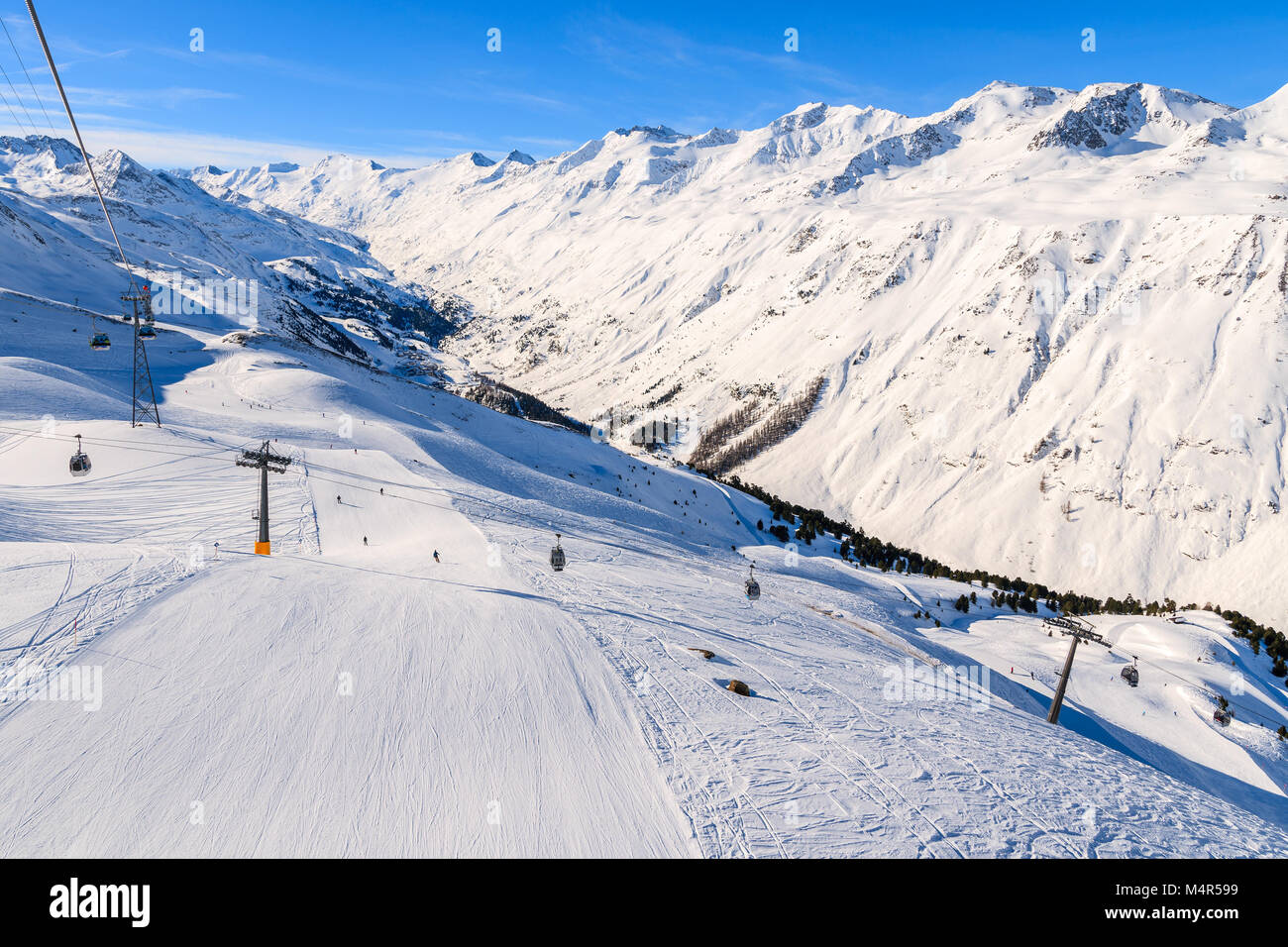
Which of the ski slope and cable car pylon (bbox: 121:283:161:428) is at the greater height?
cable car pylon (bbox: 121:283:161:428)

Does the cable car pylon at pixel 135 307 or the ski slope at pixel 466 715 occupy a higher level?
the cable car pylon at pixel 135 307

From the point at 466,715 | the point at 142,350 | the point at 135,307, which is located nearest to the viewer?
the point at 466,715

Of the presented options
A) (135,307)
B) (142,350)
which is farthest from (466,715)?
(142,350)

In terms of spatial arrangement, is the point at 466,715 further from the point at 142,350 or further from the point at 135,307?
the point at 142,350

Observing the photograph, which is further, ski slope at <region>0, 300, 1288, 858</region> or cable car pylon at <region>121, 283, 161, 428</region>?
cable car pylon at <region>121, 283, 161, 428</region>

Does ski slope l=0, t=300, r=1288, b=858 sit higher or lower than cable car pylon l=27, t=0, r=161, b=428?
lower

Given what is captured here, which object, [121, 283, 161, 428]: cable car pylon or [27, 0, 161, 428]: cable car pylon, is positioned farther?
[121, 283, 161, 428]: cable car pylon

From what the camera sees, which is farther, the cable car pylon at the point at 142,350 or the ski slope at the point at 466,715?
the cable car pylon at the point at 142,350

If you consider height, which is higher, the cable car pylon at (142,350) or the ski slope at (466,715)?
the cable car pylon at (142,350)
